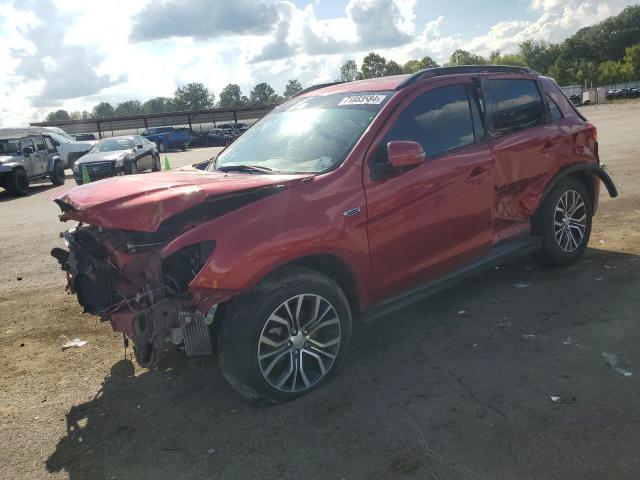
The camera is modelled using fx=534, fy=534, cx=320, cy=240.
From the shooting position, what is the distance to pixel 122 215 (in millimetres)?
3080

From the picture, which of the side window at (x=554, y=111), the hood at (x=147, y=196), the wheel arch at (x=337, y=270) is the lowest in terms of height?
the wheel arch at (x=337, y=270)

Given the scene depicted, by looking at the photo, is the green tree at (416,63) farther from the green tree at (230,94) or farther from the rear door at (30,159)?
the rear door at (30,159)

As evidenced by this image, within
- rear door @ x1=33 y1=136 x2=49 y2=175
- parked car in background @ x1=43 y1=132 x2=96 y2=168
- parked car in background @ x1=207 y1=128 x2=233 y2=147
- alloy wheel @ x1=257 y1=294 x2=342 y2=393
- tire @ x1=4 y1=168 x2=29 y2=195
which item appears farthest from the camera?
parked car in background @ x1=207 y1=128 x2=233 y2=147

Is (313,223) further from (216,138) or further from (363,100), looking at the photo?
(216,138)

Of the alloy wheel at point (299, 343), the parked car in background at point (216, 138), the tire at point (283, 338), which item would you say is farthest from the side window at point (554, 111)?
the parked car in background at point (216, 138)

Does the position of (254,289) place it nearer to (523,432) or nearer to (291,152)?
(291,152)

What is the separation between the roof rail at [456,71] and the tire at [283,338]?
5.81 ft

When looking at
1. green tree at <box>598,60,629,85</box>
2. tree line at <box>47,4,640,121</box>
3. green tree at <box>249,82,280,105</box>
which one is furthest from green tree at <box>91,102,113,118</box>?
green tree at <box>598,60,629,85</box>

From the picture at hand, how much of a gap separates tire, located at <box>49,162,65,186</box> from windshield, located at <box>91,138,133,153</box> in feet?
5.87

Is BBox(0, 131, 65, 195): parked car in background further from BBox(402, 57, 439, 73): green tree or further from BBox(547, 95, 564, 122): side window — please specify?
BBox(402, 57, 439, 73): green tree

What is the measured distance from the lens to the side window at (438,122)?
157 inches

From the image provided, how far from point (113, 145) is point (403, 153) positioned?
16626mm

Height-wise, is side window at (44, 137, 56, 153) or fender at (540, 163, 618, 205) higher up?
side window at (44, 137, 56, 153)

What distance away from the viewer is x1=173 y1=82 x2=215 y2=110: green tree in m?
125
